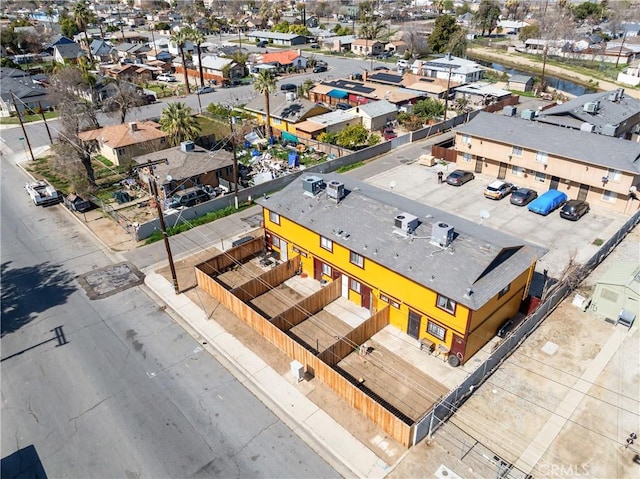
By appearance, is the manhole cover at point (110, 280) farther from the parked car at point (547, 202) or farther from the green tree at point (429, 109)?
the green tree at point (429, 109)

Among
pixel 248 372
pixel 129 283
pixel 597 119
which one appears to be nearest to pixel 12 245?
pixel 129 283

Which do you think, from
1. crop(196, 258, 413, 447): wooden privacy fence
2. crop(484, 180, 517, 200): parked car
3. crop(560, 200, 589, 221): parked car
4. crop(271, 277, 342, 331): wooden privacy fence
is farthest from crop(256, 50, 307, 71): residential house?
crop(271, 277, 342, 331): wooden privacy fence

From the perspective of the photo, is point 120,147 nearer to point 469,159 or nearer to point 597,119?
point 469,159

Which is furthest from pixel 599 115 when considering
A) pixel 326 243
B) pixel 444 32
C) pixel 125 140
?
pixel 444 32

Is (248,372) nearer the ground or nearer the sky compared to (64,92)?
nearer the ground

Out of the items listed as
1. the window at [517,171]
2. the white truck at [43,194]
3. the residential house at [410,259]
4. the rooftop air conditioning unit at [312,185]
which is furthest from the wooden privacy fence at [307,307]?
the white truck at [43,194]

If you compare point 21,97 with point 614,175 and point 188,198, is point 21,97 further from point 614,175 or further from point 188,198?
point 614,175
